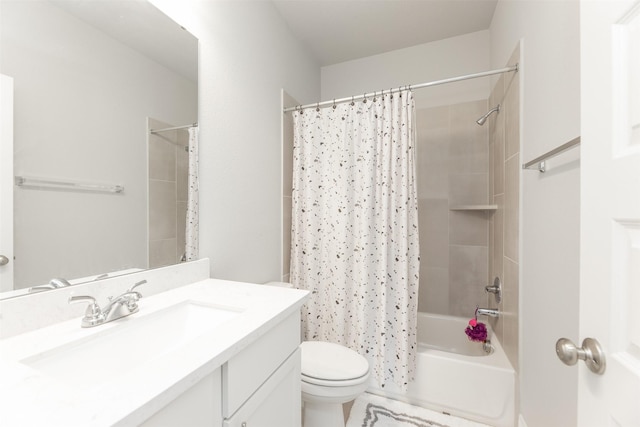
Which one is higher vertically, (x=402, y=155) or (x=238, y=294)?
(x=402, y=155)

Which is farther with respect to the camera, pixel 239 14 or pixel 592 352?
pixel 239 14

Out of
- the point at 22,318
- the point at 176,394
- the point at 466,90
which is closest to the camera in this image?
the point at 176,394

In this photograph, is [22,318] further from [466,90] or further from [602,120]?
[466,90]

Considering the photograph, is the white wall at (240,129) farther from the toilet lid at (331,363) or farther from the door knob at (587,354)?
the door knob at (587,354)

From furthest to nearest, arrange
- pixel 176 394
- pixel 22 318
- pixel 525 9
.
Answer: pixel 525 9 < pixel 22 318 < pixel 176 394

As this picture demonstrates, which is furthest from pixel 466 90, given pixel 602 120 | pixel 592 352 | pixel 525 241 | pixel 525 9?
pixel 592 352

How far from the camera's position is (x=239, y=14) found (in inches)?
58.6

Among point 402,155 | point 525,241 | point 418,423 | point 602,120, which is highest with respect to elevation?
point 402,155

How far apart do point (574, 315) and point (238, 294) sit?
3.88 feet

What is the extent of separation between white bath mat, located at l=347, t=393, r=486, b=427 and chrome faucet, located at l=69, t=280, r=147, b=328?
1353 mm

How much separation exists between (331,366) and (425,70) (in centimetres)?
236

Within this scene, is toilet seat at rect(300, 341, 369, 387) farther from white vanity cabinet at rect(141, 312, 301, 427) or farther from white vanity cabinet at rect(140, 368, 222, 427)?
white vanity cabinet at rect(140, 368, 222, 427)

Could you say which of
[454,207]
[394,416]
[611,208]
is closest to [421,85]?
[454,207]

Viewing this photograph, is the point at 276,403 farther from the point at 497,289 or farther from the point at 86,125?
the point at 497,289
